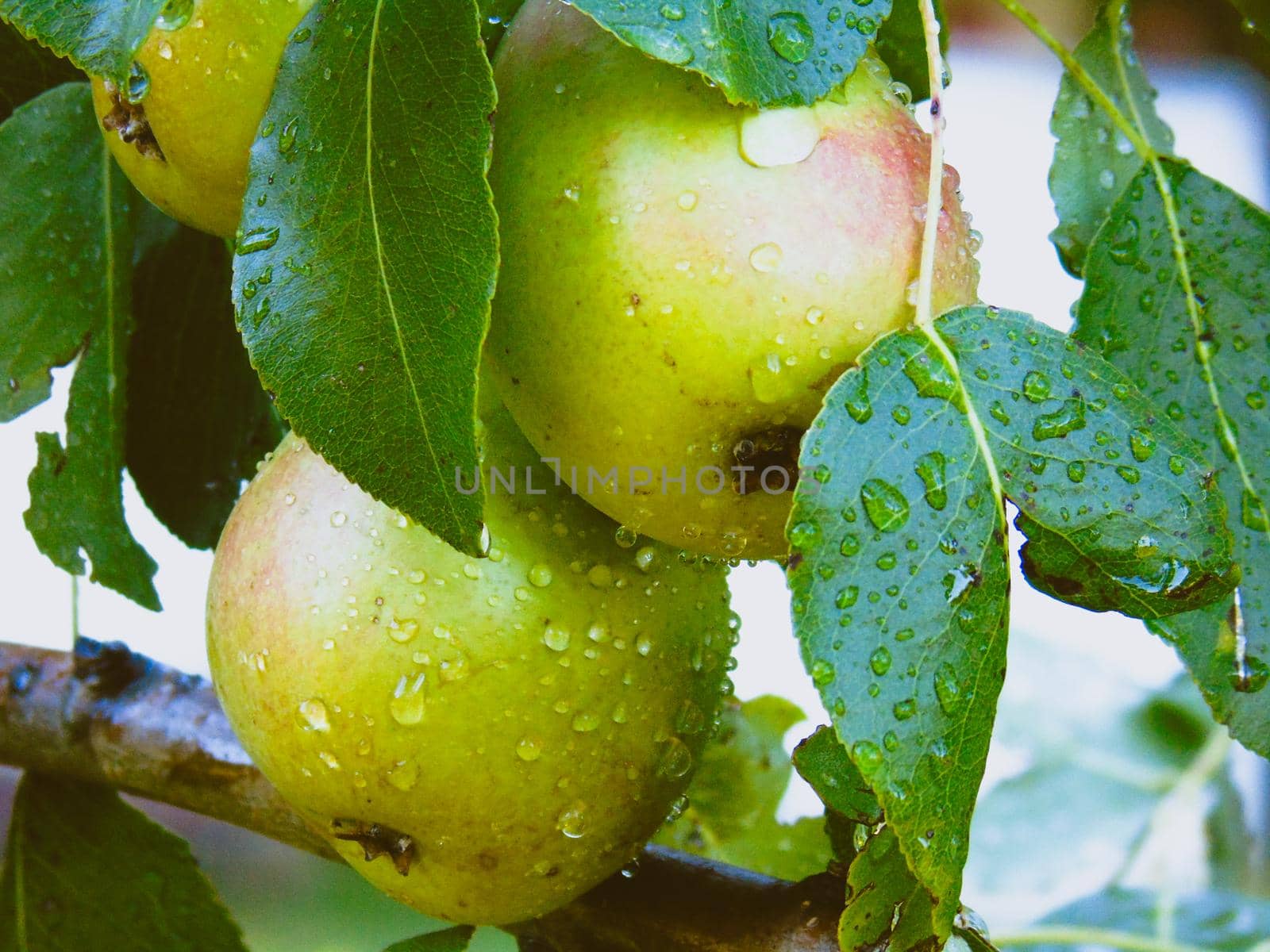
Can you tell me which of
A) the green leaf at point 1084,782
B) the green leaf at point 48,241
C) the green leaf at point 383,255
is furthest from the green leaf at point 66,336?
the green leaf at point 1084,782

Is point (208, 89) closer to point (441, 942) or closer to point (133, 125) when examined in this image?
point (133, 125)

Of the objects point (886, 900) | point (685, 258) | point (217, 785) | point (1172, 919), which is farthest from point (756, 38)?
point (1172, 919)

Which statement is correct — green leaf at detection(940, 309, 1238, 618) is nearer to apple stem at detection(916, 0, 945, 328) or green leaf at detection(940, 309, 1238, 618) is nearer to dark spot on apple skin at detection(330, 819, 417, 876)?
apple stem at detection(916, 0, 945, 328)

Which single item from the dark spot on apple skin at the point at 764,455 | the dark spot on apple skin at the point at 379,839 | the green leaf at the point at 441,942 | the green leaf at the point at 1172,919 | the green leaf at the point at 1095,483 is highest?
the green leaf at the point at 1095,483

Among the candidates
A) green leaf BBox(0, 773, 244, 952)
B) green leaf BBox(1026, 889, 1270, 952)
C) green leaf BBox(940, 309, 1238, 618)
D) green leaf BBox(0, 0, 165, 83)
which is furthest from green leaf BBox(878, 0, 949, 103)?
green leaf BBox(1026, 889, 1270, 952)

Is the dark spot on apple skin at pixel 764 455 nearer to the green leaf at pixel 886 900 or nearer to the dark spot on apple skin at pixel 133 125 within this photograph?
the green leaf at pixel 886 900

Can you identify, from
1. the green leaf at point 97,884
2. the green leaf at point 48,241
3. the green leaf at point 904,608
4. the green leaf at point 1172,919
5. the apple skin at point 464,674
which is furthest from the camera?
the green leaf at point 1172,919
